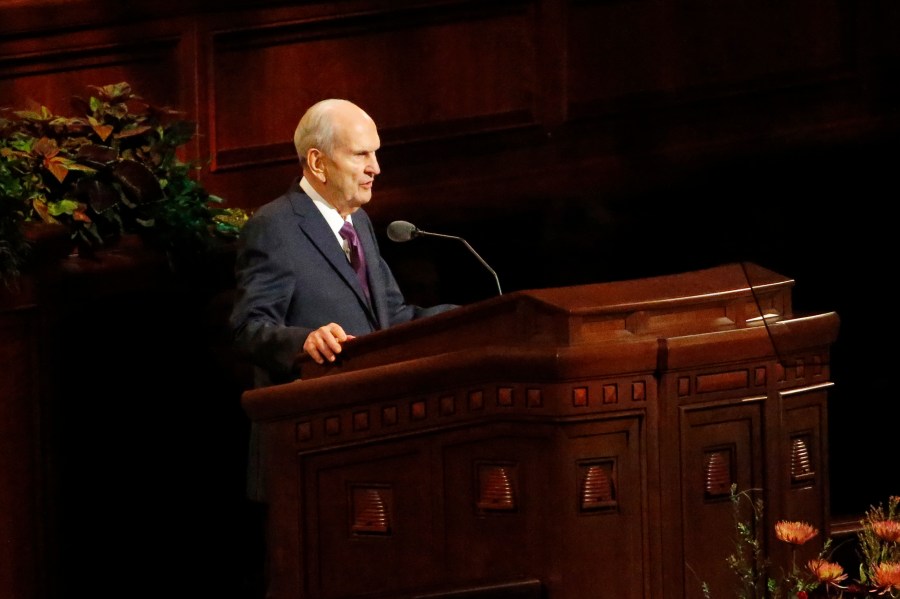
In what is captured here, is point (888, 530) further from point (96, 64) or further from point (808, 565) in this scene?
point (96, 64)

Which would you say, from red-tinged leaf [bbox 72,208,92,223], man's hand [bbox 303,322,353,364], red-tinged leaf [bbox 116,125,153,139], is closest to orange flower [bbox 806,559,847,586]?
man's hand [bbox 303,322,353,364]

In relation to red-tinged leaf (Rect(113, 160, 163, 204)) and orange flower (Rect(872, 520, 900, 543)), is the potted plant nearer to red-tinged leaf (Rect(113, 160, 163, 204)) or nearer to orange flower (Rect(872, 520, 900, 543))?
red-tinged leaf (Rect(113, 160, 163, 204))

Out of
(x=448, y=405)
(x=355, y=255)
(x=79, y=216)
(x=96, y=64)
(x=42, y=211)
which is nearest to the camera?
(x=448, y=405)

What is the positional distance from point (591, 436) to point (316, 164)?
1.28 m

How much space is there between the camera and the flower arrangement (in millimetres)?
2824

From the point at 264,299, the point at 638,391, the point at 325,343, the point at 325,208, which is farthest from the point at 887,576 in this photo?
the point at 325,208

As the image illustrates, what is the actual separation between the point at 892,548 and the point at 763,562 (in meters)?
0.27

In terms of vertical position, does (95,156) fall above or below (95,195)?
above

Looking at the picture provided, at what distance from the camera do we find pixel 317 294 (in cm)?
409

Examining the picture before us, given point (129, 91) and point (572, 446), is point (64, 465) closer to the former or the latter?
point (129, 91)

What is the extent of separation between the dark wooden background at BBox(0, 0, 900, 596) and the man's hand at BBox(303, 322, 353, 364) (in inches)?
49.9

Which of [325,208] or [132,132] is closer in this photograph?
[325,208]

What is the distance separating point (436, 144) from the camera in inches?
232

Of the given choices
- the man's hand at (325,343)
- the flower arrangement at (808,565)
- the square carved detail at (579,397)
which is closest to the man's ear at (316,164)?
the man's hand at (325,343)
